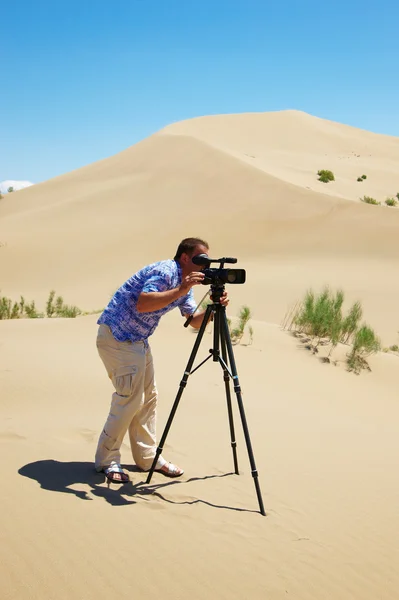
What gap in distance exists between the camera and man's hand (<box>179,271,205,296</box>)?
3693 millimetres

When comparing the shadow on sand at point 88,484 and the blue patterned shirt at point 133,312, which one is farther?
the blue patterned shirt at point 133,312

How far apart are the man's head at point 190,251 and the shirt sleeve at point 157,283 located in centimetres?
21

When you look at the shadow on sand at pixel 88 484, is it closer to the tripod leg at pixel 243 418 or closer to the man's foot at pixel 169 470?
the man's foot at pixel 169 470

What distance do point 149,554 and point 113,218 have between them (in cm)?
2363

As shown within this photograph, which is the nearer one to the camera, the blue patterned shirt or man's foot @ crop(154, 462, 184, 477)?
the blue patterned shirt

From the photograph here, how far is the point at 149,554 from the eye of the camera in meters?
3.14

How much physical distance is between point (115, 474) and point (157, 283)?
138 cm

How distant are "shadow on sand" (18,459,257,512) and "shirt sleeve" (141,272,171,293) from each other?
4.42 feet

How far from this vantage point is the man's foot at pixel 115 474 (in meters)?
4.10

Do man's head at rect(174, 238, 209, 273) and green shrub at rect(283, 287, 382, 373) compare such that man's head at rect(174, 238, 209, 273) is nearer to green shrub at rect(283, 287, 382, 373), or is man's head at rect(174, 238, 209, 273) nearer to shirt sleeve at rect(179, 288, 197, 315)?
shirt sleeve at rect(179, 288, 197, 315)

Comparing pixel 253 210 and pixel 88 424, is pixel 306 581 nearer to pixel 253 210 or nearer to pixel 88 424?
pixel 88 424

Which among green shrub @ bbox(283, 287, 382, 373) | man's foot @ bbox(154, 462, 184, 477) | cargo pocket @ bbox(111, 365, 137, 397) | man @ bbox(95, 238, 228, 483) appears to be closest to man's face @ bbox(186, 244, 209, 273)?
man @ bbox(95, 238, 228, 483)

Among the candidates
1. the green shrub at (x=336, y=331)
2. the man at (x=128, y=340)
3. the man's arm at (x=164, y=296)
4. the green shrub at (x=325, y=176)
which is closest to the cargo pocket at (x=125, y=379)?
the man at (x=128, y=340)

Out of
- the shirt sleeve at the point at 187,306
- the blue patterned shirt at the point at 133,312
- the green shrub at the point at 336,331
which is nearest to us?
the blue patterned shirt at the point at 133,312
